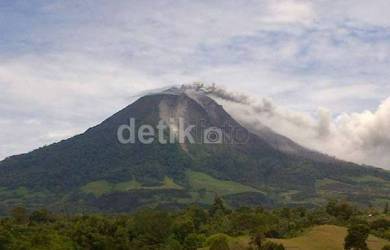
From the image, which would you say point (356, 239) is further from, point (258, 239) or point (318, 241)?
point (258, 239)

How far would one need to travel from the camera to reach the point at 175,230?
11662 cm

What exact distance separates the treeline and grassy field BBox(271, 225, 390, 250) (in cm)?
288

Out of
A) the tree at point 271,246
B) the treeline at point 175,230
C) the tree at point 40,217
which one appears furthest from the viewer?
the tree at point 40,217

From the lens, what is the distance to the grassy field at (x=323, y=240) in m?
95.6

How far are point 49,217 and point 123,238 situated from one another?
3546cm

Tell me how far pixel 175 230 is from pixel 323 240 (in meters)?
29.6

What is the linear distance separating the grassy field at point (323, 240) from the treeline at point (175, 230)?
2.88 meters

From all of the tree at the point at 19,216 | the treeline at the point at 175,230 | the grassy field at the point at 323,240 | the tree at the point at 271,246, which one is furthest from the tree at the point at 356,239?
the tree at the point at 19,216

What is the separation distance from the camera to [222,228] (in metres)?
116

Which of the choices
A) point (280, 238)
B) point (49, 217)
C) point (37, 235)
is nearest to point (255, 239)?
point (280, 238)

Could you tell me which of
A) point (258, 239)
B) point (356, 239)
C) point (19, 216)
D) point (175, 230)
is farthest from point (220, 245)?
point (19, 216)

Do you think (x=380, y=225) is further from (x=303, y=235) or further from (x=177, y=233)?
(x=177, y=233)

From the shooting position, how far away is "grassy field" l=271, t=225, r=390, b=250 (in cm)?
9556

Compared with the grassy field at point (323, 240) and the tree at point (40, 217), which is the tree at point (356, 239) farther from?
the tree at point (40, 217)
